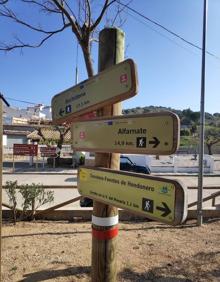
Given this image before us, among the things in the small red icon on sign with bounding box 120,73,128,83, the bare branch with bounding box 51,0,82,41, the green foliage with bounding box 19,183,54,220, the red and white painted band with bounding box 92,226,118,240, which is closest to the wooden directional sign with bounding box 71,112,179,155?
the small red icon on sign with bounding box 120,73,128,83

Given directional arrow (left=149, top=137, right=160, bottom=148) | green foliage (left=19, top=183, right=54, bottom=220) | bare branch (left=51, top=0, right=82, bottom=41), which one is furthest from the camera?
green foliage (left=19, top=183, right=54, bottom=220)

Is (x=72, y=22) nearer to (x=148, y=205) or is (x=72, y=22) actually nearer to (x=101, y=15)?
(x=101, y=15)

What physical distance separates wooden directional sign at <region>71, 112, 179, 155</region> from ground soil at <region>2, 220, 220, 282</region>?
7.25 ft

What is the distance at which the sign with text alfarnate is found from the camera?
1741mm

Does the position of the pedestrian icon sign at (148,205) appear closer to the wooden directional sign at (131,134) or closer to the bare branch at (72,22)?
the wooden directional sign at (131,134)

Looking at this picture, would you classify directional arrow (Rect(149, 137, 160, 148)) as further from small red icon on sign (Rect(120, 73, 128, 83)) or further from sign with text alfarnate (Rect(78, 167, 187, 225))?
small red icon on sign (Rect(120, 73, 128, 83))

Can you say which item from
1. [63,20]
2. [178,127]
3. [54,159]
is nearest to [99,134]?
[178,127]

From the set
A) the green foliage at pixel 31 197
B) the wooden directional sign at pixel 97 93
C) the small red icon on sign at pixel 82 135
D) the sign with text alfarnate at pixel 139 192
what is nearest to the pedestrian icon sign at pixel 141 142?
the sign with text alfarnate at pixel 139 192

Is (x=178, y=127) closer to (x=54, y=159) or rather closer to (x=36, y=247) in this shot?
(x=36, y=247)

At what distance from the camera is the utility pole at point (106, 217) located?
2400mm

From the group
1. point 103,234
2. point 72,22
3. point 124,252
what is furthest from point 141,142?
point 72,22

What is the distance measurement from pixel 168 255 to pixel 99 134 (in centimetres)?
301

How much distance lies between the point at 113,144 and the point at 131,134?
19 centimetres

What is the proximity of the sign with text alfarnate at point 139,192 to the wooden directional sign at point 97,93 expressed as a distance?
503 millimetres
